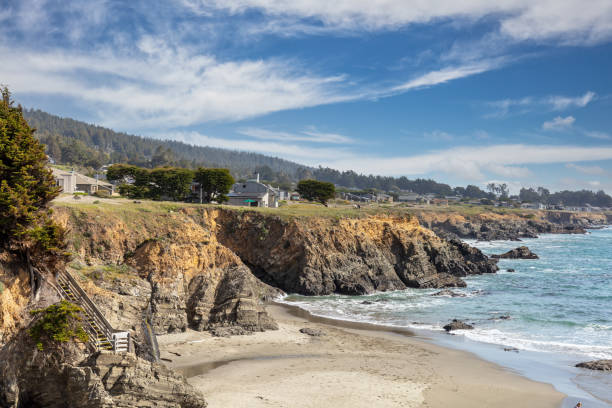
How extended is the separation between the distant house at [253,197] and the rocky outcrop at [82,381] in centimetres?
4768

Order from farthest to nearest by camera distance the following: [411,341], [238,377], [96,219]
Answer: [96,219] < [411,341] < [238,377]

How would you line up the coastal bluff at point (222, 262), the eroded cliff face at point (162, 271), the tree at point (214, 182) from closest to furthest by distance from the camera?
the coastal bluff at point (222, 262)
the eroded cliff face at point (162, 271)
the tree at point (214, 182)

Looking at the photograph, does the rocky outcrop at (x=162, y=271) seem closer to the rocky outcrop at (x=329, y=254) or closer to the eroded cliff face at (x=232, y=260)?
the eroded cliff face at (x=232, y=260)

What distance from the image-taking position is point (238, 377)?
20047 mm

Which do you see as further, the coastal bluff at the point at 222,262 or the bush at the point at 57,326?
the coastal bluff at the point at 222,262

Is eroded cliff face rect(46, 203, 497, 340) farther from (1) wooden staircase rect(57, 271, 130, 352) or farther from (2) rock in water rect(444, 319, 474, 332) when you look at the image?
(2) rock in water rect(444, 319, 474, 332)

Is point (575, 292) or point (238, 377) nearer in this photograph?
point (238, 377)

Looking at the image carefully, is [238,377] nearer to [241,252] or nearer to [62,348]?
[62,348]

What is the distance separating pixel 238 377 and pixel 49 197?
447 inches

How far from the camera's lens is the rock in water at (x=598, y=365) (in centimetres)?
2252

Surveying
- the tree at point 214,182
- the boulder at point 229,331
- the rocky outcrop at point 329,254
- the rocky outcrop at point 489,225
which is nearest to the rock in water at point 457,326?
the rocky outcrop at point 329,254

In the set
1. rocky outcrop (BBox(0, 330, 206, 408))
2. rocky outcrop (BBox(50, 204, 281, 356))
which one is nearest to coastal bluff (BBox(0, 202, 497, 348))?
rocky outcrop (BBox(50, 204, 281, 356))

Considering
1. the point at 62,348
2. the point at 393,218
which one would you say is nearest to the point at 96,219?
the point at 62,348

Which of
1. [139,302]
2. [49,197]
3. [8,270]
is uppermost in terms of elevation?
[49,197]
